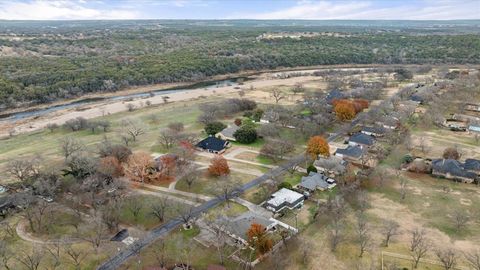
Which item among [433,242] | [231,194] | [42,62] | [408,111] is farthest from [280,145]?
[42,62]

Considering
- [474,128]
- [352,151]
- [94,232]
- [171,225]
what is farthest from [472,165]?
[94,232]

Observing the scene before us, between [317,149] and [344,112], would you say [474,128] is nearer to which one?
[344,112]

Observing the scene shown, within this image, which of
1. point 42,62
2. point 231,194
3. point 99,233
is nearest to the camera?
point 99,233

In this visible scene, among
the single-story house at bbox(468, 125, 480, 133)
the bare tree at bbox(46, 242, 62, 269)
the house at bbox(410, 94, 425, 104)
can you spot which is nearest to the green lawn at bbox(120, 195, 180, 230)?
the bare tree at bbox(46, 242, 62, 269)

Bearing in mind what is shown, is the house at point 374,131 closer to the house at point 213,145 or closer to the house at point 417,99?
the house at point 213,145

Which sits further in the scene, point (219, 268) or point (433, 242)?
point (433, 242)

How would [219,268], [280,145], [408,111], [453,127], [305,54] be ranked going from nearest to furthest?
1. [219,268]
2. [280,145]
3. [453,127]
4. [408,111]
5. [305,54]

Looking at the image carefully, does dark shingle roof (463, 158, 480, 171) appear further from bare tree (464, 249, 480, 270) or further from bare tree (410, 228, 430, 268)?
bare tree (464, 249, 480, 270)

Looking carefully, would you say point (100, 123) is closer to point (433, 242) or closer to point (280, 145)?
point (280, 145)

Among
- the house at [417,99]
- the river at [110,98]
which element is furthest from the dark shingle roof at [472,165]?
the river at [110,98]
